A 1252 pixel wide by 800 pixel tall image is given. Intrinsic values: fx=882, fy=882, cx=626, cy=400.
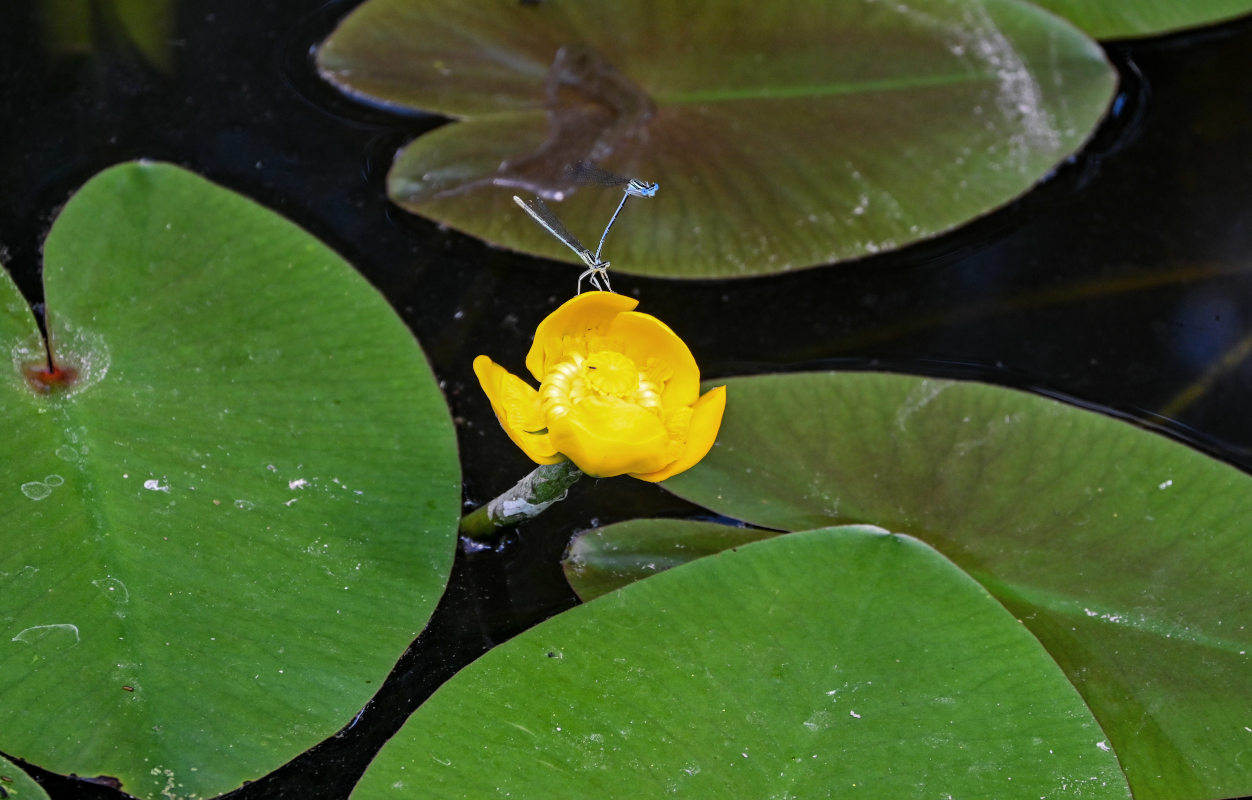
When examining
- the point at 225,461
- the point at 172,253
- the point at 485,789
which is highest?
the point at 172,253

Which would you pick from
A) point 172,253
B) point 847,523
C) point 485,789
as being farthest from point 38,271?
point 847,523

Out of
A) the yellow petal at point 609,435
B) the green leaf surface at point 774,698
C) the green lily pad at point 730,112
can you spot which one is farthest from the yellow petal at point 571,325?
the green lily pad at point 730,112

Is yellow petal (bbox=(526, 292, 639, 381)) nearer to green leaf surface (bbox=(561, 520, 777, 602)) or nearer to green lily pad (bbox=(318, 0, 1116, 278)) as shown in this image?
green leaf surface (bbox=(561, 520, 777, 602))

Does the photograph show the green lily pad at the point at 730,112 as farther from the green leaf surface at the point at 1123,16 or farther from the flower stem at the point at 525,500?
the flower stem at the point at 525,500

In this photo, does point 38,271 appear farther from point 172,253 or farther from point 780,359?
point 780,359

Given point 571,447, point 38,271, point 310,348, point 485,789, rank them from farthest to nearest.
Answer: point 38,271 < point 310,348 < point 485,789 < point 571,447

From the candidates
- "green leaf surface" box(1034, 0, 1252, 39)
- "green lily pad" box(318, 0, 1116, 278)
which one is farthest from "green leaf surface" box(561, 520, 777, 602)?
"green leaf surface" box(1034, 0, 1252, 39)

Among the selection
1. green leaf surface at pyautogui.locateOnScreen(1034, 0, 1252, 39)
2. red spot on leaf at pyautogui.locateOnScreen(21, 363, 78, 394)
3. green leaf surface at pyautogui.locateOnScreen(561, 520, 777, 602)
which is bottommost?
green leaf surface at pyautogui.locateOnScreen(561, 520, 777, 602)
